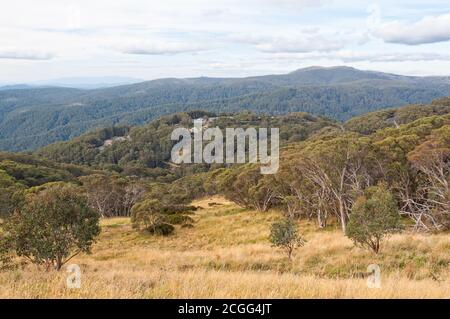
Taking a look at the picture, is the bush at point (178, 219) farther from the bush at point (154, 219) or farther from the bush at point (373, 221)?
the bush at point (373, 221)

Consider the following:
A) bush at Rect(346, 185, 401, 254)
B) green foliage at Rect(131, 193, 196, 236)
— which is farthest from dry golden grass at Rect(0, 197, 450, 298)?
green foliage at Rect(131, 193, 196, 236)

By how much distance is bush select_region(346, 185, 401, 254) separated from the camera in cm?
1942

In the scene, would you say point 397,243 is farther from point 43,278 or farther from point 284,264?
point 43,278

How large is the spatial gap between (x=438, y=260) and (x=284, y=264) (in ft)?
22.6

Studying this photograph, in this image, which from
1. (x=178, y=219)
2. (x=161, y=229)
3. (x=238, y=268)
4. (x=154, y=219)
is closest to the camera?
(x=238, y=268)

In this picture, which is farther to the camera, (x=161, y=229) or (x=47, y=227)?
(x=161, y=229)

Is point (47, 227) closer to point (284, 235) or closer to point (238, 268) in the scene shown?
point (238, 268)

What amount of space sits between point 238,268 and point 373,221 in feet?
22.9

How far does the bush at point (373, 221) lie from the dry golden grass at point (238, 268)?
0.83 meters

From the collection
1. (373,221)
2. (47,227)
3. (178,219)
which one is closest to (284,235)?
(373,221)

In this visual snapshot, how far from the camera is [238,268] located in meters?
20.9

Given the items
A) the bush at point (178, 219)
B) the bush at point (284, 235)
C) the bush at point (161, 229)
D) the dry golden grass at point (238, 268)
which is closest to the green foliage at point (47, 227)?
the dry golden grass at point (238, 268)

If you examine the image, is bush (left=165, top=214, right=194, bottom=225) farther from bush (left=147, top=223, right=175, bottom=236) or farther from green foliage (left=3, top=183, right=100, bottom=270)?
green foliage (left=3, top=183, right=100, bottom=270)
